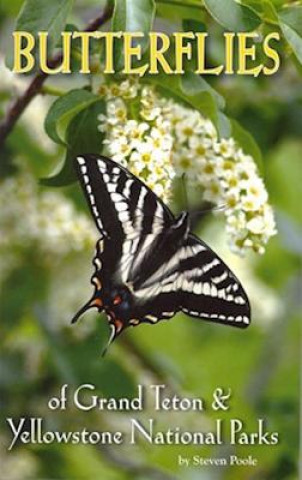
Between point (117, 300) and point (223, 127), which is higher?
point (223, 127)

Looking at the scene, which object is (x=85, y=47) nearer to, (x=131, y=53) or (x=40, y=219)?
(x=131, y=53)

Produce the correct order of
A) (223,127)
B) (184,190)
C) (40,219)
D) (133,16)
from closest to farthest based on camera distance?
(133,16) → (223,127) → (184,190) → (40,219)

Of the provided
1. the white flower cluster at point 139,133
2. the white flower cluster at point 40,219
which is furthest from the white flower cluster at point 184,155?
the white flower cluster at point 40,219

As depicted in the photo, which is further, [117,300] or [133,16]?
[117,300]

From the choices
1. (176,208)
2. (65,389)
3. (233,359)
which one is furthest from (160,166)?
(233,359)

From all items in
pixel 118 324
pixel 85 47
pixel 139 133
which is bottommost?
pixel 118 324

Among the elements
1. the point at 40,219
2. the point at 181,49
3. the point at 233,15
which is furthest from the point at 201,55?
the point at 40,219

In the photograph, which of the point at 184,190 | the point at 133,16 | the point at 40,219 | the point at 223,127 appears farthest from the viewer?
the point at 40,219

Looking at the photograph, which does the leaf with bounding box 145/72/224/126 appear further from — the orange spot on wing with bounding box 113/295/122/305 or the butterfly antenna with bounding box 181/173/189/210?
the orange spot on wing with bounding box 113/295/122/305
